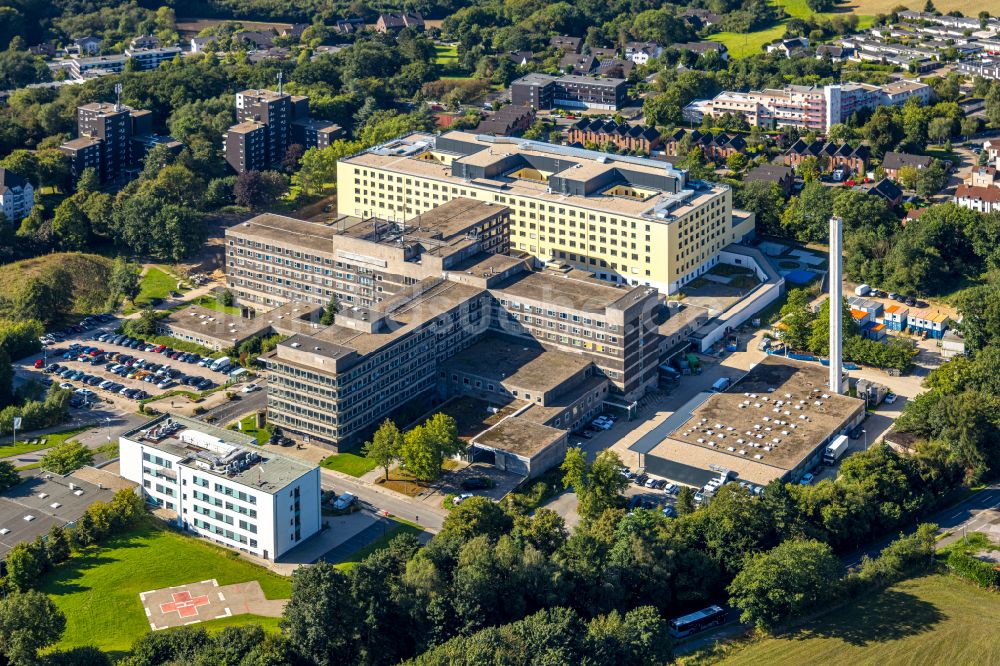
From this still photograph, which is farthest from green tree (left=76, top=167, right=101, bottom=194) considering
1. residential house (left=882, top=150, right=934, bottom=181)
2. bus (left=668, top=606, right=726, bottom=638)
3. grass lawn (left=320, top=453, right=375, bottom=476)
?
bus (left=668, top=606, right=726, bottom=638)

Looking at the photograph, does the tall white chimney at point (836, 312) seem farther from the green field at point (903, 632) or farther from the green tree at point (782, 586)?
the green tree at point (782, 586)

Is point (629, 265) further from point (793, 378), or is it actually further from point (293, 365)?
point (293, 365)

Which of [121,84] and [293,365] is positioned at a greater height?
[121,84]

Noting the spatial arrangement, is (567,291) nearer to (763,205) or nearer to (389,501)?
(389,501)

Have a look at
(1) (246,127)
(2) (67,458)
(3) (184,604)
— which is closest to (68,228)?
(1) (246,127)

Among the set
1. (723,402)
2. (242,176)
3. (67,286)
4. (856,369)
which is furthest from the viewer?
(242,176)

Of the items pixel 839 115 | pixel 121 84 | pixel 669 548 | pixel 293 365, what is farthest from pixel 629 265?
pixel 121 84

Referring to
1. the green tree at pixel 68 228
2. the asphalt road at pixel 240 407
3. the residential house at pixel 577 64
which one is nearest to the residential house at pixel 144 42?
the residential house at pixel 577 64
